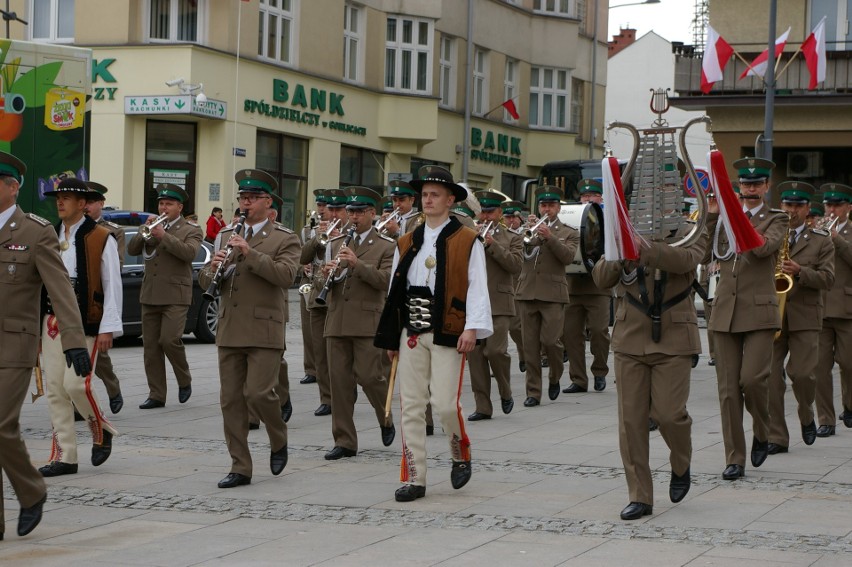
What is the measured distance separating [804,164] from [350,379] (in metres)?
21.8

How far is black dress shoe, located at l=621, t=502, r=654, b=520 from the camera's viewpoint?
8.19 meters

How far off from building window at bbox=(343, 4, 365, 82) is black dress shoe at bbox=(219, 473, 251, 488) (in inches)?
1103

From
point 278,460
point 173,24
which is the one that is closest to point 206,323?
point 278,460

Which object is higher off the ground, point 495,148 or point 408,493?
point 495,148

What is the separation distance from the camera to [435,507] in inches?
340

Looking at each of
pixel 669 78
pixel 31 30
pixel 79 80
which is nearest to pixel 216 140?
pixel 31 30

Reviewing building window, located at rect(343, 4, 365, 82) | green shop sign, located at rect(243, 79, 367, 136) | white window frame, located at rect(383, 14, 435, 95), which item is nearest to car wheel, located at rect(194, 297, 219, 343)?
green shop sign, located at rect(243, 79, 367, 136)

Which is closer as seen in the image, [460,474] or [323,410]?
[460,474]

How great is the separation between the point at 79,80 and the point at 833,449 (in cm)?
831

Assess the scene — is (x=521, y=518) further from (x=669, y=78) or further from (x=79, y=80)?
(x=669, y=78)

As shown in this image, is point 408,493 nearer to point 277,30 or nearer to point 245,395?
point 245,395

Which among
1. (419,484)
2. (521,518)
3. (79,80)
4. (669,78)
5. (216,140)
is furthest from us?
(669,78)

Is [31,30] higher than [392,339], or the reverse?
[31,30]

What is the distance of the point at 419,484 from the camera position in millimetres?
8852
